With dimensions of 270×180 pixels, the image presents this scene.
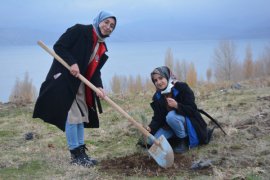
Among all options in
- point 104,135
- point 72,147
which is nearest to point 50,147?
point 104,135

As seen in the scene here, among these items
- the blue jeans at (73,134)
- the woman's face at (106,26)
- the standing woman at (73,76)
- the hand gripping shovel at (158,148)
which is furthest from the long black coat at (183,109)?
the woman's face at (106,26)

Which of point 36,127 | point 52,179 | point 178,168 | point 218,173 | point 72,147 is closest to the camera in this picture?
point 218,173

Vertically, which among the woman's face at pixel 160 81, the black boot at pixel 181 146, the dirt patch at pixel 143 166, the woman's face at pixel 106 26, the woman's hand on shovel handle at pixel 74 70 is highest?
the woman's face at pixel 106 26

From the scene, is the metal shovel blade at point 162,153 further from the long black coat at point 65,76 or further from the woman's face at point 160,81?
the long black coat at point 65,76

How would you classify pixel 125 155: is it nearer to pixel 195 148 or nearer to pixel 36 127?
pixel 195 148

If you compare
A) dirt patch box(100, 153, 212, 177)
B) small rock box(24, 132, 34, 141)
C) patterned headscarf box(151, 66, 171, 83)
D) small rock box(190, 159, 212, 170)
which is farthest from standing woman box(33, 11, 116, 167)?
small rock box(24, 132, 34, 141)

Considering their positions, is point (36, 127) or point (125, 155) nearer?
point (125, 155)

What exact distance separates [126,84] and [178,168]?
16.4 meters

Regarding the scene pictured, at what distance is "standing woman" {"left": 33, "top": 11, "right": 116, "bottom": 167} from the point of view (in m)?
4.58

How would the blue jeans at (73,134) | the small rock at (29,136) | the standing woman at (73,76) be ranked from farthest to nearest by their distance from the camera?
the small rock at (29,136) → the blue jeans at (73,134) → the standing woman at (73,76)

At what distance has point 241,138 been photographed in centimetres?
534

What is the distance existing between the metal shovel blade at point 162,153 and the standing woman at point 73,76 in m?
0.69

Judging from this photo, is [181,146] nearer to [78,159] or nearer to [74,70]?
[78,159]

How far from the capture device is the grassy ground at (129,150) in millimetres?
4203
